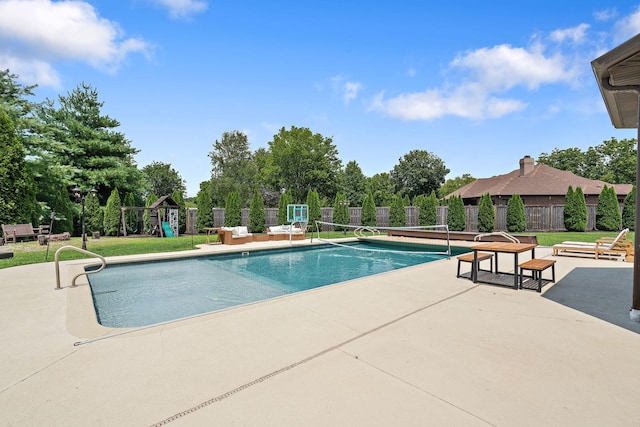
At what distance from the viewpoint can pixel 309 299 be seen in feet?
14.7

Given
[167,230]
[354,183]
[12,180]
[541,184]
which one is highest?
[354,183]

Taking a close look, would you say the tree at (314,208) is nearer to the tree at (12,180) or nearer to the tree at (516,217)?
the tree at (516,217)

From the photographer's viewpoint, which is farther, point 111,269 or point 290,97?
point 290,97

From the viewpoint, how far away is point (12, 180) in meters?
12.4

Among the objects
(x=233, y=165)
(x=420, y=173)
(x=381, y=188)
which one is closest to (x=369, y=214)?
(x=420, y=173)

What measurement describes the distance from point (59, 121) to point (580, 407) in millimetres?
25330

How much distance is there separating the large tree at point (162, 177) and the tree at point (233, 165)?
1021cm

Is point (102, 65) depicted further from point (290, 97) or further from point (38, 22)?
point (290, 97)

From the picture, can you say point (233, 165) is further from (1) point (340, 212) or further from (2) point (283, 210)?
(1) point (340, 212)

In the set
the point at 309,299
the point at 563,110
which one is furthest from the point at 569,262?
the point at 563,110

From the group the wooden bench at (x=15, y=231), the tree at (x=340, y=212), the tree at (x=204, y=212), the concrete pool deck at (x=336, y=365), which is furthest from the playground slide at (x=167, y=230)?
the concrete pool deck at (x=336, y=365)

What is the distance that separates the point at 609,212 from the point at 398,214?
37.5ft

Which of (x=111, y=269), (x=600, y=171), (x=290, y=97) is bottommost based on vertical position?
(x=111, y=269)

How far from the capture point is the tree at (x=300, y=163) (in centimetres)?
3469
